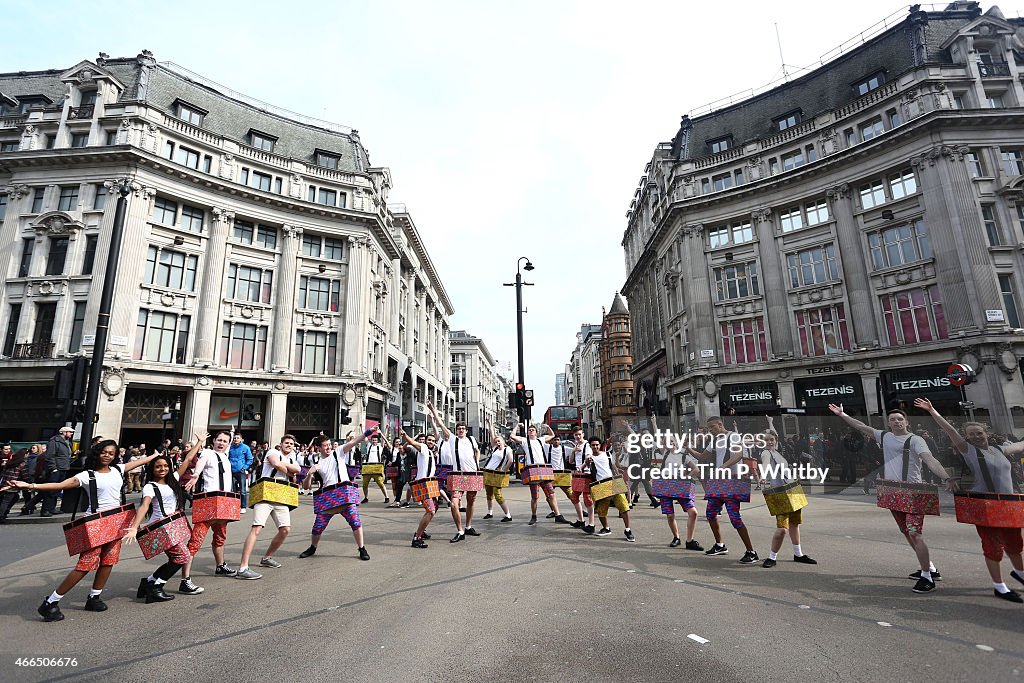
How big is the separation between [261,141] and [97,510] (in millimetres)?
36546

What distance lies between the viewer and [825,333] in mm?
28984

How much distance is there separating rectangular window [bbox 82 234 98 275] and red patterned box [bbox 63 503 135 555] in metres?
29.7

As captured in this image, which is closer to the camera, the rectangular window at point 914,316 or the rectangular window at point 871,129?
the rectangular window at point 914,316

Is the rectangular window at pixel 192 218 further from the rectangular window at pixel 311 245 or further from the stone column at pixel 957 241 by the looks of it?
the stone column at pixel 957 241

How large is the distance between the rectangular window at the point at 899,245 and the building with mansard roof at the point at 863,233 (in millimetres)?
84

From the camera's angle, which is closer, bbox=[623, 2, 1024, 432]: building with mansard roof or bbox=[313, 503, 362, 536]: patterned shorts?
bbox=[313, 503, 362, 536]: patterned shorts

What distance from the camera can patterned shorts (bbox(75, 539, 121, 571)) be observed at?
509 centimetres

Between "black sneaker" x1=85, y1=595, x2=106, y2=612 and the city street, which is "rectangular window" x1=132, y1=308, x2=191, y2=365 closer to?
the city street

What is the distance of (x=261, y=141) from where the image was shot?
35125 millimetres

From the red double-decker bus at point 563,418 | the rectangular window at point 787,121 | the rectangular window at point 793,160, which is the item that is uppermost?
the rectangular window at point 787,121

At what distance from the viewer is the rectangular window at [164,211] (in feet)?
96.8

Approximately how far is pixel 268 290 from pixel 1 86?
23.3 m

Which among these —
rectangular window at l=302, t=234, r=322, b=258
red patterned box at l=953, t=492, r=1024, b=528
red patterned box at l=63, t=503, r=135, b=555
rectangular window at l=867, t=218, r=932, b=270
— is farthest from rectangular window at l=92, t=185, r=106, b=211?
rectangular window at l=867, t=218, r=932, b=270

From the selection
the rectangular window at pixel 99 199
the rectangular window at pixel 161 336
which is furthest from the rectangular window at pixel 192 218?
the rectangular window at pixel 161 336
